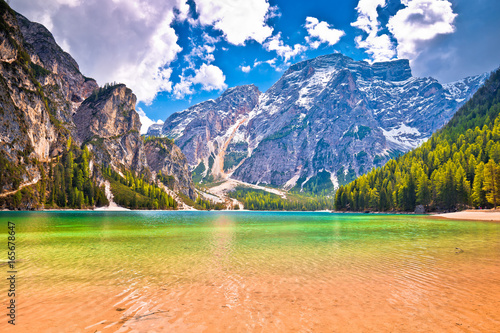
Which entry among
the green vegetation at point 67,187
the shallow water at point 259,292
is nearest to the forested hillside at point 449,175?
the shallow water at point 259,292

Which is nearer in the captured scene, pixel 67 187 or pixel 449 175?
pixel 449 175

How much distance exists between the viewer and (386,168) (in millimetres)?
159875

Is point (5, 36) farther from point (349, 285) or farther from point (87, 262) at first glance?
point (349, 285)

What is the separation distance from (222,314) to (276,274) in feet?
23.7

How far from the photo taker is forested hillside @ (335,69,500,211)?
9006 centimetres

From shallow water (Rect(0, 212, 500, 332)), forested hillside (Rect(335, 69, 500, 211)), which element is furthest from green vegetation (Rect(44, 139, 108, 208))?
shallow water (Rect(0, 212, 500, 332))

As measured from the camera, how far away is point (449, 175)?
101 metres

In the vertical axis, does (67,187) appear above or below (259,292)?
above

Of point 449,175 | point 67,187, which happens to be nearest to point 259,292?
point 449,175

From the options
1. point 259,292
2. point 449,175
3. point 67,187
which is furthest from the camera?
point 67,187

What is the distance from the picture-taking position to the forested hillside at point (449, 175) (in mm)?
90062

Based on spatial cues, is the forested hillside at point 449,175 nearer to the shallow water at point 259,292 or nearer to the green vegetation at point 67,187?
the shallow water at point 259,292

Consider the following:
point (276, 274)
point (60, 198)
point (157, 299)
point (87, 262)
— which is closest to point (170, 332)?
point (157, 299)

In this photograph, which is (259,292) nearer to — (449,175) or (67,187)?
(449,175)
